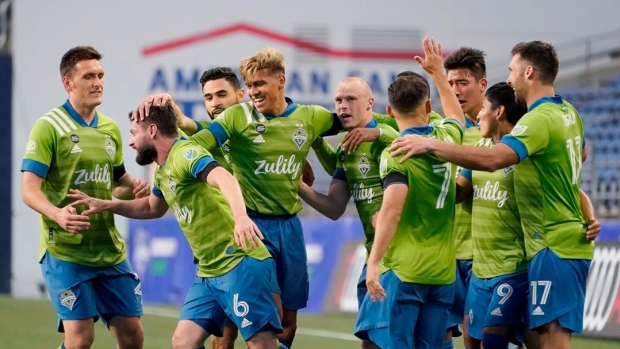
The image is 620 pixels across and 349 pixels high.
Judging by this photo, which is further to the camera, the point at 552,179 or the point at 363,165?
the point at 363,165

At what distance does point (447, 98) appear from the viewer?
24.6ft

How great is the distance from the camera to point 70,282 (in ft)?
27.3

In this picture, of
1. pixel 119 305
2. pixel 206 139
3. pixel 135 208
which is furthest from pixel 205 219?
pixel 119 305

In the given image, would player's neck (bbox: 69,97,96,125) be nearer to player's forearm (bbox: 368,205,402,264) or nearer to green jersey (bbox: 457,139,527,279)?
player's forearm (bbox: 368,205,402,264)

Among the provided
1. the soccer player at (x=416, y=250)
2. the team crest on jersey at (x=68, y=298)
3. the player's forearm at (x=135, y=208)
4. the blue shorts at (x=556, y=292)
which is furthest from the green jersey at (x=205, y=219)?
the blue shorts at (x=556, y=292)

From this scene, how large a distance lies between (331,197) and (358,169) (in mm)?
325

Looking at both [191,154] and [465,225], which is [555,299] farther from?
[191,154]

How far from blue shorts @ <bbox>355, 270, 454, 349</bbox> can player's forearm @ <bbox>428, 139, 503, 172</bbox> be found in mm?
860

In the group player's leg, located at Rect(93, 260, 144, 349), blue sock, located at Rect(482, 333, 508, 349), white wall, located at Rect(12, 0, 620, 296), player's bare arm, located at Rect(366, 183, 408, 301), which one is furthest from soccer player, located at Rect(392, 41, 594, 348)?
white wall, located at Rect(12, 0, 620, 296)

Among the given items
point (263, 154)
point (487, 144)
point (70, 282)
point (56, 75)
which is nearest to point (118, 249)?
point (70, 282)

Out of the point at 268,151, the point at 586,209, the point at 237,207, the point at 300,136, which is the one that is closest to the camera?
the point at 237,207

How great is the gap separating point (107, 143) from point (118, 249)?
79 cm

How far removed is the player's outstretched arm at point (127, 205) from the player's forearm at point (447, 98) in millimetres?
2049

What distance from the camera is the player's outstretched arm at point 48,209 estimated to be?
25.8 feet
